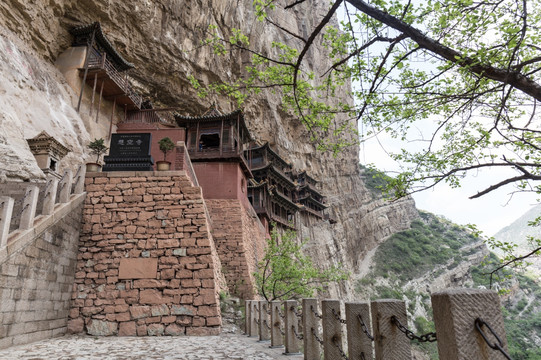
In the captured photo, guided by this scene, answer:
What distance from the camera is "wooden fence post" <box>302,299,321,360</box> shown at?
4270mm

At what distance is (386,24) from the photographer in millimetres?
4320

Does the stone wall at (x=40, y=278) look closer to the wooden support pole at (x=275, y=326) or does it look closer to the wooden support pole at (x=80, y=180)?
the wooden support pole at (x=80, y=180)

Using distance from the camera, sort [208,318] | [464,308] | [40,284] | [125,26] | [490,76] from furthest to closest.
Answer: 1. [125,26]
2. [208,318]
3. [40,284]
4. [490,76]
5. [464,308]

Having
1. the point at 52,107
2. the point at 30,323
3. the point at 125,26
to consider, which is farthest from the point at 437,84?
the point at 125,26

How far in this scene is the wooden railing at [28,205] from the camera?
507cm

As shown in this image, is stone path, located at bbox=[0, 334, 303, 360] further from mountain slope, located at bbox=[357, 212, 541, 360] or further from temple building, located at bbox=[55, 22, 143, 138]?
mountain slope, located at bbox=[357, 212, 541, 360]

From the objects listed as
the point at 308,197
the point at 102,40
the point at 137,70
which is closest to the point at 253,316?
the point at 102,40

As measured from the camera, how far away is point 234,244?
13.4 meters

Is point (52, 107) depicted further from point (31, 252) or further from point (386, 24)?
point (386, 24)

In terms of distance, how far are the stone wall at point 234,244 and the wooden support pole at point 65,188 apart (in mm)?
6967

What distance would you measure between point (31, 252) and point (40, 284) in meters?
0.72

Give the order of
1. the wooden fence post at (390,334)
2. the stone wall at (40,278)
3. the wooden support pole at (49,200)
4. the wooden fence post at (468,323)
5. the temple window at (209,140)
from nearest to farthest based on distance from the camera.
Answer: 1. the wooden fence post at (468,323)
2. the wooden fence post at (390,334)
3. the stone wall at (40,278)
4. the wooden support pole at (49,200)
5. the temple window at (209,140)

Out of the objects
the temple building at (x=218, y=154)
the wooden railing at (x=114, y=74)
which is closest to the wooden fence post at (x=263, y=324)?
the temple building at (x=218, y=154)

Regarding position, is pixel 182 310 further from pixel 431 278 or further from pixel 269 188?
pixel 431 278
